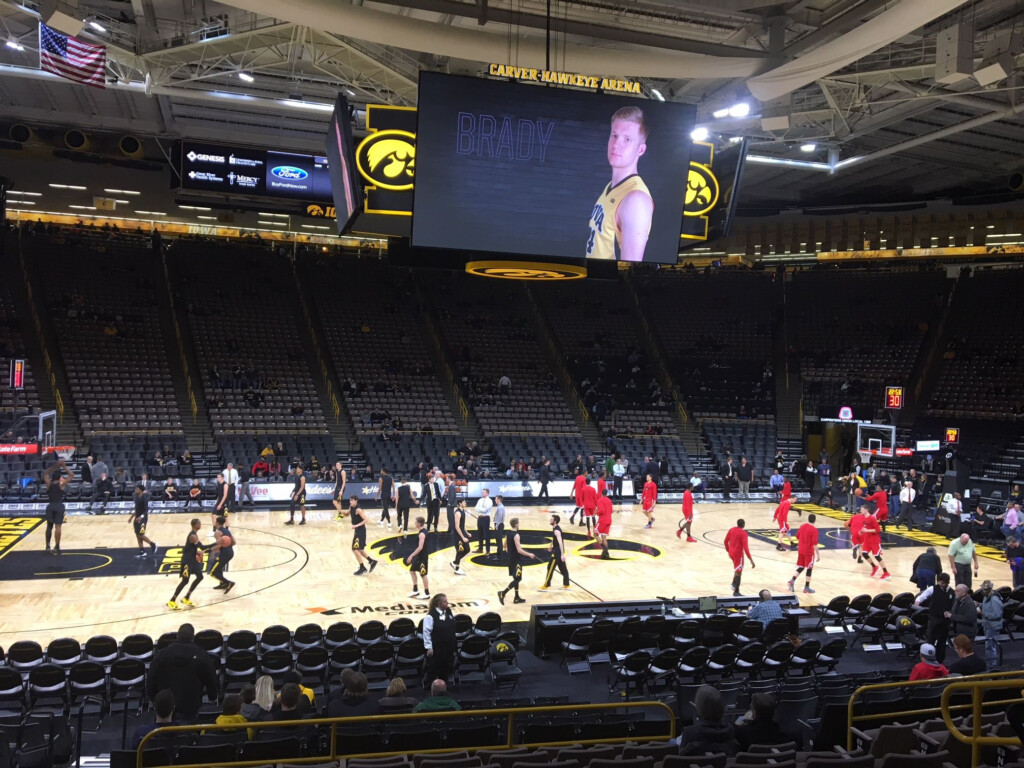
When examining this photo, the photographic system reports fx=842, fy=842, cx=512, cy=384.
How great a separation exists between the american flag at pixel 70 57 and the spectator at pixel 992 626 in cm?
1845

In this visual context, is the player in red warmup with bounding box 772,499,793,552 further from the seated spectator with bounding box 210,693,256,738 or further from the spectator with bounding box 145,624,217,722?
the seated spectator with bounding box 210,693,256,738

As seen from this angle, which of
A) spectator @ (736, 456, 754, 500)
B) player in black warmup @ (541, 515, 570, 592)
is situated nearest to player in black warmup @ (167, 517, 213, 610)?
player in black warmup @ (541, 515, 570, 592)

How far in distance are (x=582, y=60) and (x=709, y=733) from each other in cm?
1347

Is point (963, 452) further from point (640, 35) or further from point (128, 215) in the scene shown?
point (128, 215)

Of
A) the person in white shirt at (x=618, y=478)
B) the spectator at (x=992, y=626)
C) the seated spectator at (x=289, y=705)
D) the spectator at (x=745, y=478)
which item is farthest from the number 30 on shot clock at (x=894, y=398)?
the seated spectator at (x=289, y=705)

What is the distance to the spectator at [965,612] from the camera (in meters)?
11.7

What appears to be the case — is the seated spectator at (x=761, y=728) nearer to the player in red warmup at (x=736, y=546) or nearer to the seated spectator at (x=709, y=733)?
the seated spectator at (x=709, y=733)

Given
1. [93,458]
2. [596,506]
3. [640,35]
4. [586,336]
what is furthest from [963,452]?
[93,458]

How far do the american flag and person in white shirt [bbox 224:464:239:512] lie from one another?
9.21 meters

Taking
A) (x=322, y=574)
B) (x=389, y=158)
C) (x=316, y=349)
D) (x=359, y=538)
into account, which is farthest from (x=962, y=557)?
(x=316, y=349)

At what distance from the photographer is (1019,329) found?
3669 centimetres

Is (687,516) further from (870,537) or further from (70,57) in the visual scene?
(70,57)

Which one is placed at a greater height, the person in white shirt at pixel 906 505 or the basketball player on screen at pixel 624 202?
the basketball player on screen at pixel 624 202

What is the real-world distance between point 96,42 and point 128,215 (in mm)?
19005
